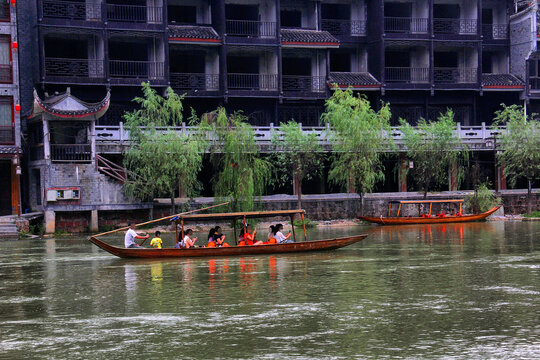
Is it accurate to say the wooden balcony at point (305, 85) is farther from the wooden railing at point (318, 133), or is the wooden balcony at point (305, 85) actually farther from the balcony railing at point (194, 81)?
the balcony railing at point (194, 81)

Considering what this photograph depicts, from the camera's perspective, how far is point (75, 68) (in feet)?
140

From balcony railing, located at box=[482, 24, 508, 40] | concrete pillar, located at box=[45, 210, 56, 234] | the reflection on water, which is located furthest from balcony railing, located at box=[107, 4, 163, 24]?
balcony railing, located at box=[482, 24, 508, 40]

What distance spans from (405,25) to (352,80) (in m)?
5.39

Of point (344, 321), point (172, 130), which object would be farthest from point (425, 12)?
point (344, 321)

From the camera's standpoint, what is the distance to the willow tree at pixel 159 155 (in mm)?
38312

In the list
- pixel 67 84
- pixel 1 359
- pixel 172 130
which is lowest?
pixel 1 359

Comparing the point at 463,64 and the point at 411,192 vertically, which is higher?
the point at 463,64

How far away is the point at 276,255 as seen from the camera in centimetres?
2858

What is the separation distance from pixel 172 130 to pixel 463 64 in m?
21.3

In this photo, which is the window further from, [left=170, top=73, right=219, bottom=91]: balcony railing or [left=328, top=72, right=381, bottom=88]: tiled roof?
[left=328, top=72, right=381, bottom=88]: tiled roof

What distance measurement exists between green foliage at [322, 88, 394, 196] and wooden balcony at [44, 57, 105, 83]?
39.6 feet

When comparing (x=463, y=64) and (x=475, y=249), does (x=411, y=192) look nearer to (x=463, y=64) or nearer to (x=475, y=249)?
(x=463, y=64)

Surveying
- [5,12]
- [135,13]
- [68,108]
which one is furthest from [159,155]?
[5,12]

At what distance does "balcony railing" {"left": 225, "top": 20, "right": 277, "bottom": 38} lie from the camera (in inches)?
1854
